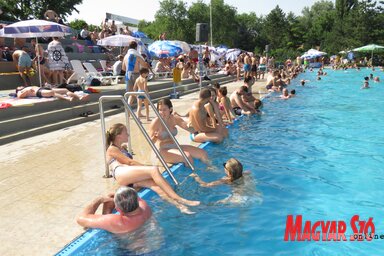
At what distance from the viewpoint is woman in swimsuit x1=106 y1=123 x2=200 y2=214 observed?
4637 mm

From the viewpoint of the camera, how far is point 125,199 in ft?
12.1

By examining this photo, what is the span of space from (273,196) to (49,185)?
3.33m

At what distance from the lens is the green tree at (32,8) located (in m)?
32.5

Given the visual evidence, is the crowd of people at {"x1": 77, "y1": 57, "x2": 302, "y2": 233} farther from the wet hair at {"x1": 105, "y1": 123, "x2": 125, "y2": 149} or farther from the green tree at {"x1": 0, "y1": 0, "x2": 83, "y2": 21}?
the green tree at {"x1": 0, "y1": 0, "x2": 83, "y2": 21}

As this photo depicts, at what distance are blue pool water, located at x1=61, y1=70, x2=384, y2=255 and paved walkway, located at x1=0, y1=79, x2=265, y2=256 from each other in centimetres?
53

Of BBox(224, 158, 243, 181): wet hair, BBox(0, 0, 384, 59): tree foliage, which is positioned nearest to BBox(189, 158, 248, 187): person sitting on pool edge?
BBox(224, 158, 243, 181): wet hair

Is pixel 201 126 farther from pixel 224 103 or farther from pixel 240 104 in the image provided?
pixel 240 104

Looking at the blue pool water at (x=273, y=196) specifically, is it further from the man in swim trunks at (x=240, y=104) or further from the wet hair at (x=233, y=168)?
the man in swim trunks at (x=240, y=104)

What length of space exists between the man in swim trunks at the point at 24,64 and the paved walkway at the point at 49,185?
172 inches

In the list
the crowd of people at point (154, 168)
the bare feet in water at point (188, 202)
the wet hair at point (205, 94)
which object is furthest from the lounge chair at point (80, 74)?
the bare feet in water at point (188, 202)

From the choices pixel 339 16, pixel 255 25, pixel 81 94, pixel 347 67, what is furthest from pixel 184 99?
pixel 255 25

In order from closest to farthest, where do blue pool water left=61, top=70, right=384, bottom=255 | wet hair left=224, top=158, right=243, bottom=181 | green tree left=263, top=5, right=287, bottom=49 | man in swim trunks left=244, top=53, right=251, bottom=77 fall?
blue pool water left=61, top=70, right=384, bottom=255 < wet hair left=224, top=158, right=243, bottom=181 < man in swim trunks left=244, top=53, right=251, bottom=77 < green tree left=263, top=5, right=287, bottom=49

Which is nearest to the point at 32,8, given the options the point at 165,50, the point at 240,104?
the point at 165,50

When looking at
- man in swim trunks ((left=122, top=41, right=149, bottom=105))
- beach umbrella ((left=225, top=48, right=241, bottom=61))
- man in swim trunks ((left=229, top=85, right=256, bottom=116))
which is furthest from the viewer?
beach umbrella ((left=225, top=48, right=241, bottom=61))
